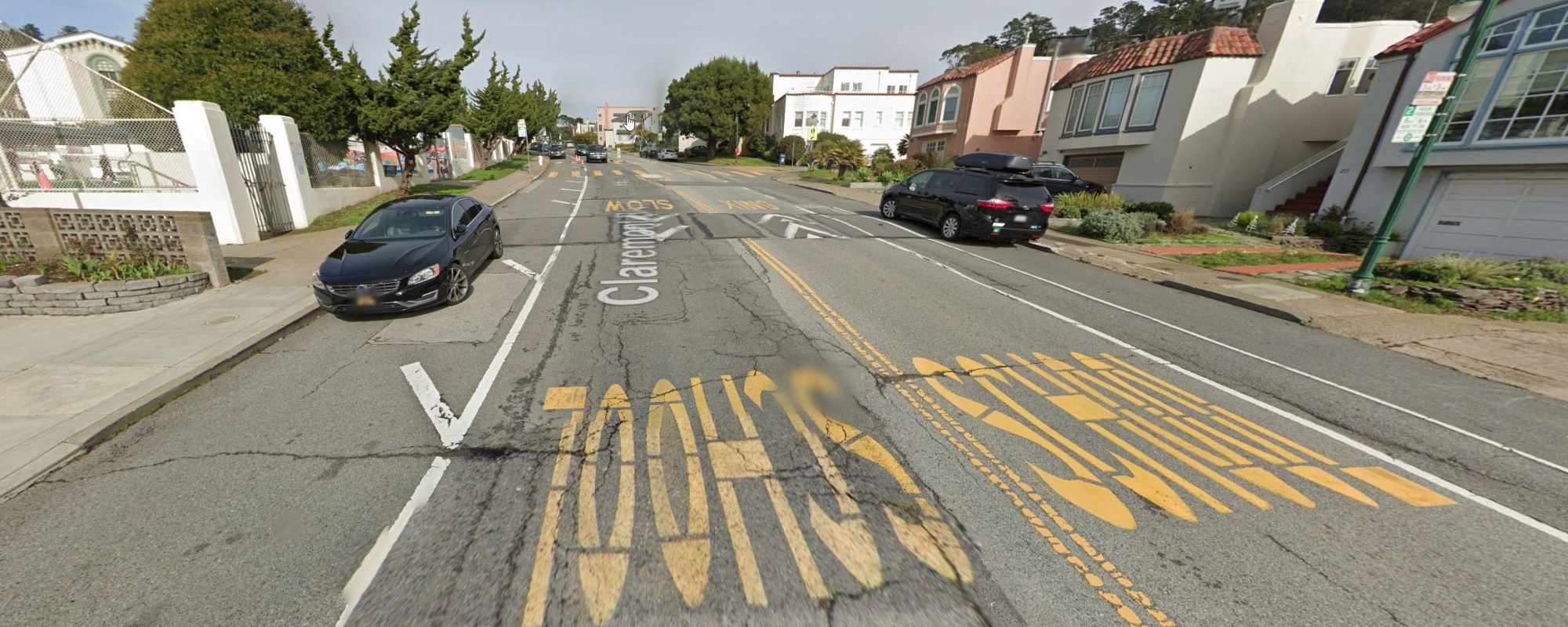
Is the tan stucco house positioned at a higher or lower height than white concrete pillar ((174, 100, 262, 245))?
higher

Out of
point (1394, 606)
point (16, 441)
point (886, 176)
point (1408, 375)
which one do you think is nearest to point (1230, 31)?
point (886, 176)

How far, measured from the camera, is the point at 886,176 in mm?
26438

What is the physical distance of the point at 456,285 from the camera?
24.0 feet

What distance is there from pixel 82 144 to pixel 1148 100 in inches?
1158

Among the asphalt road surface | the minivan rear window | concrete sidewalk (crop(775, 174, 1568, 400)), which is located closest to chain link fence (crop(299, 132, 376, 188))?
the asphalt road surface

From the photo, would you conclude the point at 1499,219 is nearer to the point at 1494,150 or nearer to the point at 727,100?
the point at 1494,150

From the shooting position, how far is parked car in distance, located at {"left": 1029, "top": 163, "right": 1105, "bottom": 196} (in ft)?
63.3

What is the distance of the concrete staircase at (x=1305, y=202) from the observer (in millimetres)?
15680

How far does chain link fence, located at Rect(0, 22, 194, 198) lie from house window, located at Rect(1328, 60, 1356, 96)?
31293mm

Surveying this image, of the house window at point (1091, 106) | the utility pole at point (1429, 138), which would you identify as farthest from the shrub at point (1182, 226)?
the house window at point (1091, 106)

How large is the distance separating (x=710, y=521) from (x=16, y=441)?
211 inches

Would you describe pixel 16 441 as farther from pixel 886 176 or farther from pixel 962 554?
pixel 886 176

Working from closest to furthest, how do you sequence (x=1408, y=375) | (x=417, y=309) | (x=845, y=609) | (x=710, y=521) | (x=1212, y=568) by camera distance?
1. (x=845, y=609)
2. (x=1212, y=568)
3. (x=710, y=521)
4. (x=1408, y=375)
5. (x=417, y=309)

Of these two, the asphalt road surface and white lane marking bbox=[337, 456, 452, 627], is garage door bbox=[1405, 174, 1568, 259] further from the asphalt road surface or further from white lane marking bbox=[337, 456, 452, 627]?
white lane marking bbox=[337, 456, 452, 627]
